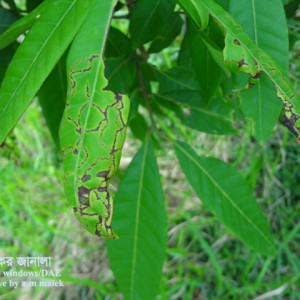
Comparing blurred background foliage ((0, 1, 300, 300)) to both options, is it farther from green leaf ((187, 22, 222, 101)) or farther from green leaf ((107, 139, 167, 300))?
green leaf ((187, 22, 222, 101))

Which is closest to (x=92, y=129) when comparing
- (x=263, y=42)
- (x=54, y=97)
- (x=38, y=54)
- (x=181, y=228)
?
(x=38, y=54)

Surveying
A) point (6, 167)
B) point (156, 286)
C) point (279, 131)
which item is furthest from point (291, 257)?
point (6, 167)

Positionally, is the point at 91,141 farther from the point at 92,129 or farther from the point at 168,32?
the point at 168,32

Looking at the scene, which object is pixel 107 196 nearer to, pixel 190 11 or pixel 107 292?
pixel 190 11

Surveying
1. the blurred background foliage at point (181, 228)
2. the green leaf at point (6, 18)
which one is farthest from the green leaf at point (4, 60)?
the blurred background foliage at point (181, 228)

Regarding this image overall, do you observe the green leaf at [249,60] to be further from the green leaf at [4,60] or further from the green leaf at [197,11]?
the green leaf at [4,60]

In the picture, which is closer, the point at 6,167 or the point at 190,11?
the point at 190,11
